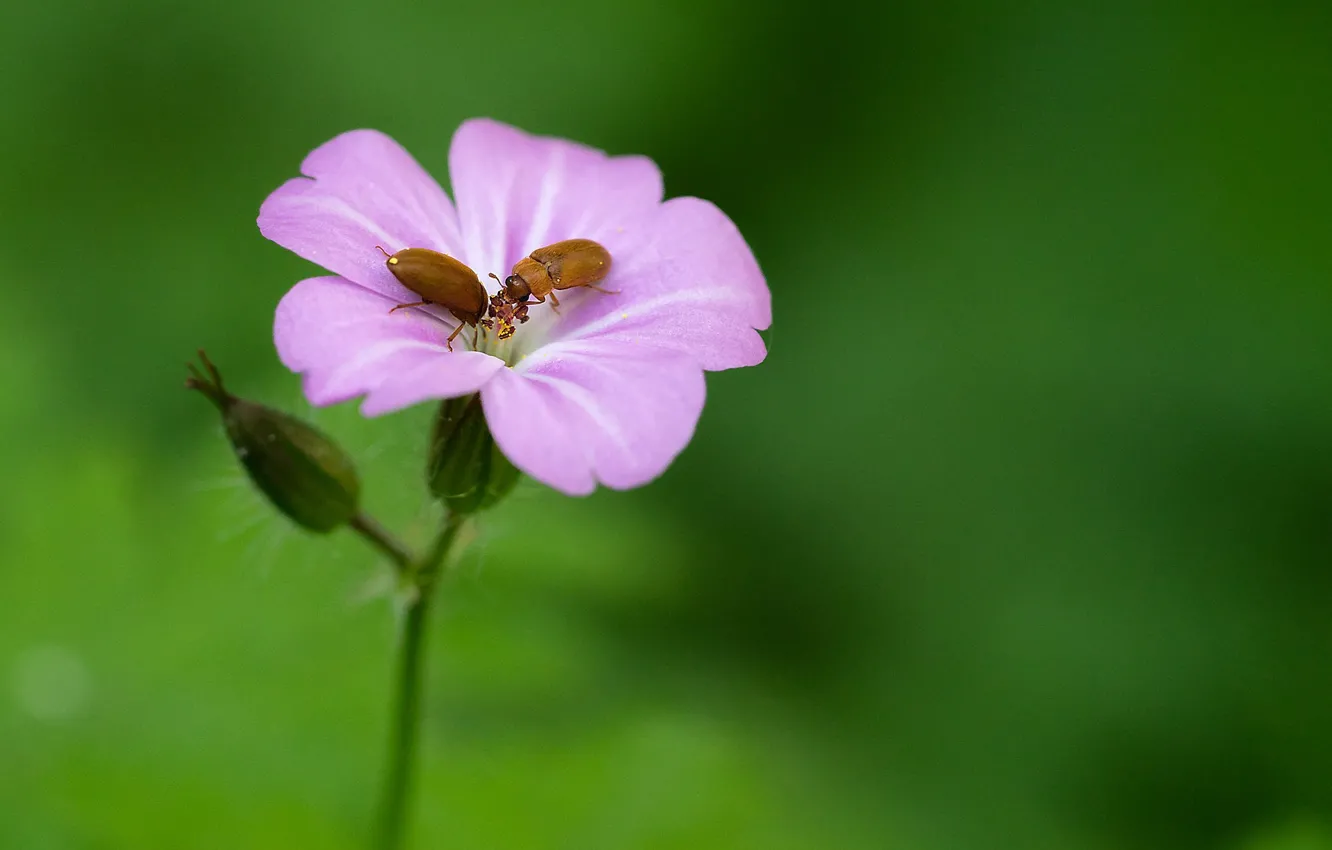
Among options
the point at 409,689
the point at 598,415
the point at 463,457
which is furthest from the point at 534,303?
the point at 409,689

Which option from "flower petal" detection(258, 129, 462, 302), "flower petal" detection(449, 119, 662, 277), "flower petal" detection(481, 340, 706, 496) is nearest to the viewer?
"flower petal" detection(481, 340, 706, 496)

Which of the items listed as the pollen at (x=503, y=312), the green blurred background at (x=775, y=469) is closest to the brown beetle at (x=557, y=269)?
the pollen at (x=503, y=312)

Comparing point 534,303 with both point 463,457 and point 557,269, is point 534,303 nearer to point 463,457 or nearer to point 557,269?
point 557,269

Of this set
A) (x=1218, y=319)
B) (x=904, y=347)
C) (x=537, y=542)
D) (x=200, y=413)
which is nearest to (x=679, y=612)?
(x=537, y=542)

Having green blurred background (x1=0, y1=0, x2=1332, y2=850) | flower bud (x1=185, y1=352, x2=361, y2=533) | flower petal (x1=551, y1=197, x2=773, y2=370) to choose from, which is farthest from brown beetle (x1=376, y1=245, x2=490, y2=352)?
green blurred background (x1=0, y1=0, x2=1332, y2=850)

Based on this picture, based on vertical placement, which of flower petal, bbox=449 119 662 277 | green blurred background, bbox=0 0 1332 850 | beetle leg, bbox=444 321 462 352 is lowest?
green blurred background, bbox=0 0 1332 850

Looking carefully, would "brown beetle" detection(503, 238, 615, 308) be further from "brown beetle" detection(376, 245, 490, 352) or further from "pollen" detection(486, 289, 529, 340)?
"brown beetle" detection(376, 245, 490, 352)
